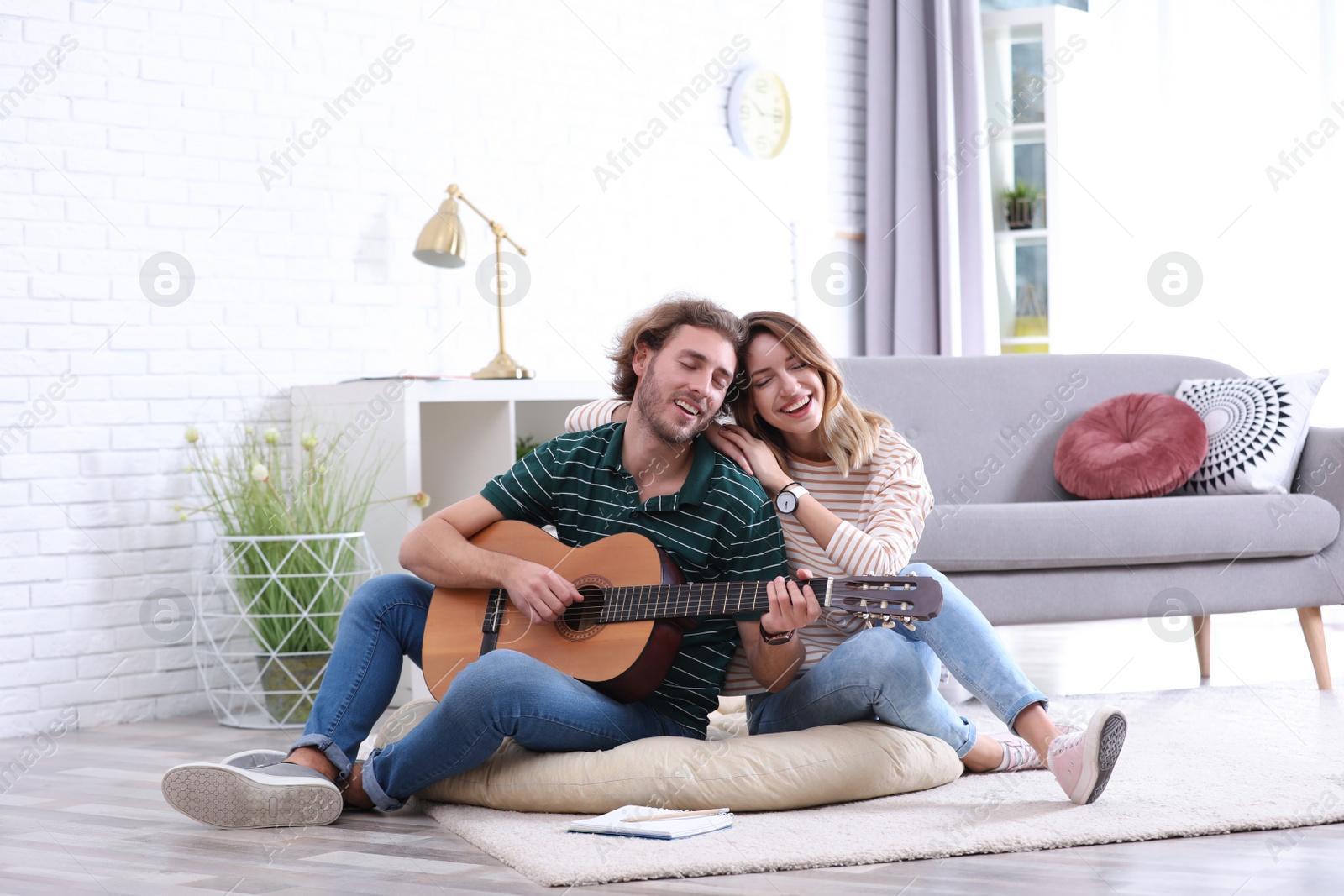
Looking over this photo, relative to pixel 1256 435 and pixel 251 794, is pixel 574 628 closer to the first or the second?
pixel 251 794

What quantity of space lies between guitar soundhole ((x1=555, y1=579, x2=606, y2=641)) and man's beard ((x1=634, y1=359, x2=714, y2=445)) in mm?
250

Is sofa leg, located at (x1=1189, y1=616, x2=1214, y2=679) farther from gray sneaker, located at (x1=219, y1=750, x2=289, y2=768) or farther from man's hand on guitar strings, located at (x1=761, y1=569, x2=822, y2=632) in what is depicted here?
gray sneaker, located at (x1=219, y1=750, x2=289, y2=768)

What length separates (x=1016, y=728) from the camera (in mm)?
2055

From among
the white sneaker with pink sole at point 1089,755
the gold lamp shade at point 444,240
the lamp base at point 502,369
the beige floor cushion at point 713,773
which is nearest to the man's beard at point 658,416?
the beige floor cushion at point 713,773

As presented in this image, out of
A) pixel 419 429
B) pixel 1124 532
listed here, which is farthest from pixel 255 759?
pixel 1124 532

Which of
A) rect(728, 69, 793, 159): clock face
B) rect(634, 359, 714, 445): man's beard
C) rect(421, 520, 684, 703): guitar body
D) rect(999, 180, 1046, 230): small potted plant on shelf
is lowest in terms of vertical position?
rect(421, 520, 684, 703): guitar body

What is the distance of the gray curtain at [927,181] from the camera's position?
4875 mm

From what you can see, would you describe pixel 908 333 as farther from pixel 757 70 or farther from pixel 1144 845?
pixel 1144 845

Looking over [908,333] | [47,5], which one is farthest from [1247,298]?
[47,5]

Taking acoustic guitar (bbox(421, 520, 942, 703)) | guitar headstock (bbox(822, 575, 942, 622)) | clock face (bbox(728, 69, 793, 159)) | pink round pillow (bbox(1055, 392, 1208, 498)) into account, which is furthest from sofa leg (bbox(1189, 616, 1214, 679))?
clock face (bbox(728, 69, 793, 159))

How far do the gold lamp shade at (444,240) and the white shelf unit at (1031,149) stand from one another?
2.13m

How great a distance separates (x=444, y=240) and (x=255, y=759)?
5.65 ft

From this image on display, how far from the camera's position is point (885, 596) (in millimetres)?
1816

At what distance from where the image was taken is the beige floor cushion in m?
1.98
